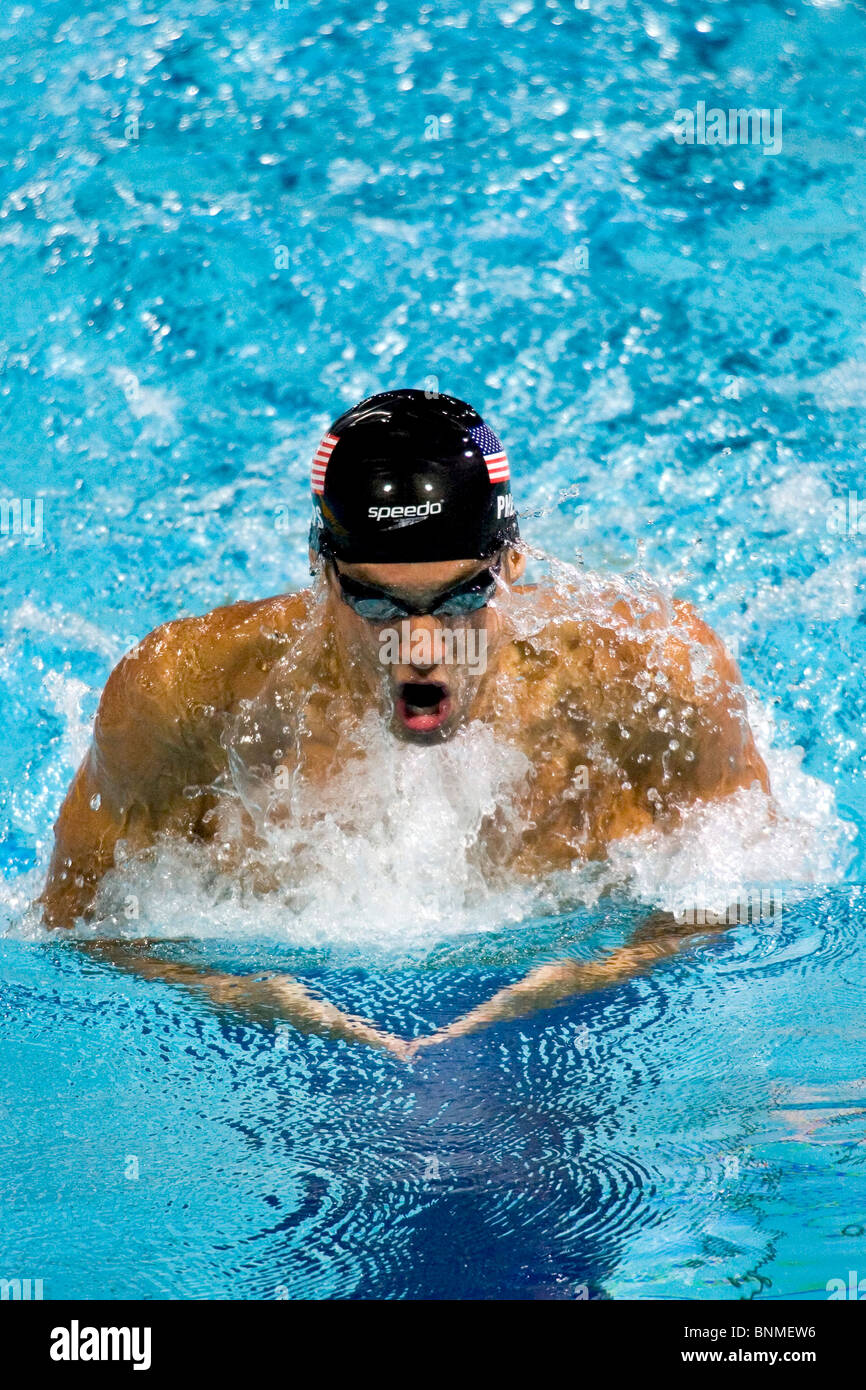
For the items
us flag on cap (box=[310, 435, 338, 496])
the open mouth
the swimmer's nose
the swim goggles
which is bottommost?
the open mouth

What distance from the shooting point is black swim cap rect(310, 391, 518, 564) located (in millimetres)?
3057

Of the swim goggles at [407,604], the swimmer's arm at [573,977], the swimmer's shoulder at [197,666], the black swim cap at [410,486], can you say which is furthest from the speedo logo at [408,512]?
the swimmer's arm at [573,977]

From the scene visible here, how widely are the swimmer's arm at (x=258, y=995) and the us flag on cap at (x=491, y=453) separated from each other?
1113 millimetres

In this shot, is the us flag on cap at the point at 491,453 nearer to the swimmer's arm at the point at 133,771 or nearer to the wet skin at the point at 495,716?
the wet skin at the point at 495,716

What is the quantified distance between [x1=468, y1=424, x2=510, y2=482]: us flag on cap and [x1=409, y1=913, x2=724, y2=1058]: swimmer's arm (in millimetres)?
1009

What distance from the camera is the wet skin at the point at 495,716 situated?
3.41 metres

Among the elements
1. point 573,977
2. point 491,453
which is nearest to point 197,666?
point 491,453

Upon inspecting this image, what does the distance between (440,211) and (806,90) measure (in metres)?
1.58

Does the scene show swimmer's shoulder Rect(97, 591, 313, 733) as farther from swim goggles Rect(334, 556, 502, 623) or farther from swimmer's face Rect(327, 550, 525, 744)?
swim goggles Rect(334, 556, 502, 623)

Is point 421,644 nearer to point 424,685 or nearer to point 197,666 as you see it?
point 424,685

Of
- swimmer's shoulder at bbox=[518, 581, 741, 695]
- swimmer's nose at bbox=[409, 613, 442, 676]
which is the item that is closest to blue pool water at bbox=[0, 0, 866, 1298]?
swimmer's shoulder at bbox=[518, 581, 741, 695]

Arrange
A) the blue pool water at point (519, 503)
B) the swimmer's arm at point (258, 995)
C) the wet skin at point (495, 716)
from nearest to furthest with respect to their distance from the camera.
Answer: the blue pool water at point (519, 503) < the swimmer's arm at point (258, 995) < the wet skin at point (495, 716)

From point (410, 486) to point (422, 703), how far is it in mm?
432

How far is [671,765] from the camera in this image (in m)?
3.50
